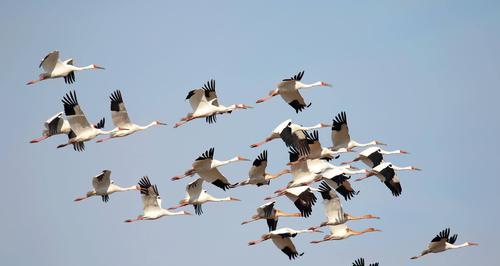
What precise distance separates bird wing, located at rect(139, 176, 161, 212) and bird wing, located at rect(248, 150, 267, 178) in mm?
2640

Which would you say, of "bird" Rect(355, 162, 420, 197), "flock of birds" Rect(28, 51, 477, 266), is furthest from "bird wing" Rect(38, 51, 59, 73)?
"bird" Rect(355, 162, 420, 197)

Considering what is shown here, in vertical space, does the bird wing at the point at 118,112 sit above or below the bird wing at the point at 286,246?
above

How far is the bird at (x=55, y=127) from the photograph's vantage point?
52312 mm

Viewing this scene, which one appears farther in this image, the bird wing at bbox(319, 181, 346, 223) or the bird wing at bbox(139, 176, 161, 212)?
the bird wing at bbox(139, 176, 161, 212)

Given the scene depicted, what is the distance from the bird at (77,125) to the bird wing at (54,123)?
1.62ft

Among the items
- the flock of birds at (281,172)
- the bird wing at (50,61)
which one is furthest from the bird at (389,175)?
the bird wing at (50,61)

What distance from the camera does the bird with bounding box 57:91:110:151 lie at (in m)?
51.5

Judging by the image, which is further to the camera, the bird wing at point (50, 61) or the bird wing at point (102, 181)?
the bird wing at point (102, 181)

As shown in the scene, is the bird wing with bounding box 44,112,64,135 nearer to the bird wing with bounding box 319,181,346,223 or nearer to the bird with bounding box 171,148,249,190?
the bird with bounding box 171,148,249,190

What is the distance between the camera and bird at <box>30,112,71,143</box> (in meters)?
52.3

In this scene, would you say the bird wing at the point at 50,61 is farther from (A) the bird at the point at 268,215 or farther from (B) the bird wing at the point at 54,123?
(A) the bird at the point at 268,215

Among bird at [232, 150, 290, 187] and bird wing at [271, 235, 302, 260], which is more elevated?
bird at [232, 150, 290, 187]

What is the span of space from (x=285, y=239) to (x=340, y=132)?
331 cm

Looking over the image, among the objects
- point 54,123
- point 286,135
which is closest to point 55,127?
point 54,123
